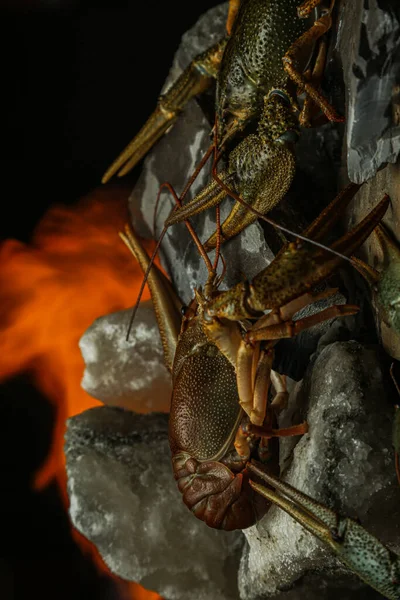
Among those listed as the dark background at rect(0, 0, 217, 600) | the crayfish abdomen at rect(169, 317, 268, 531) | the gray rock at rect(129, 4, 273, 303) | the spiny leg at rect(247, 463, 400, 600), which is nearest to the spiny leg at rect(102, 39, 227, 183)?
the gray rock at rect(129, 4, 273, 303)

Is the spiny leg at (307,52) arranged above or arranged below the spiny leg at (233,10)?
below

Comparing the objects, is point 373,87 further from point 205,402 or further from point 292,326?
point 205,402

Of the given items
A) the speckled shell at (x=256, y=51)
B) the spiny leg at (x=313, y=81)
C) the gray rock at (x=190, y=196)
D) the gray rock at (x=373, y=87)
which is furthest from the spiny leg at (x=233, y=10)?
the gray rock at (x=373, y=87)

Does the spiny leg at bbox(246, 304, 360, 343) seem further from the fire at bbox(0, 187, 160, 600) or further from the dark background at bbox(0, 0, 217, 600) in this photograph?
the dark background at bbox(0, 0, 217, 600)

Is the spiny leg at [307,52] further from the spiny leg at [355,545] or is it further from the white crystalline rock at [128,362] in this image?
the white crystalline rock at [128,362]

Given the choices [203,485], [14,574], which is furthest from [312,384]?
[14,574]
